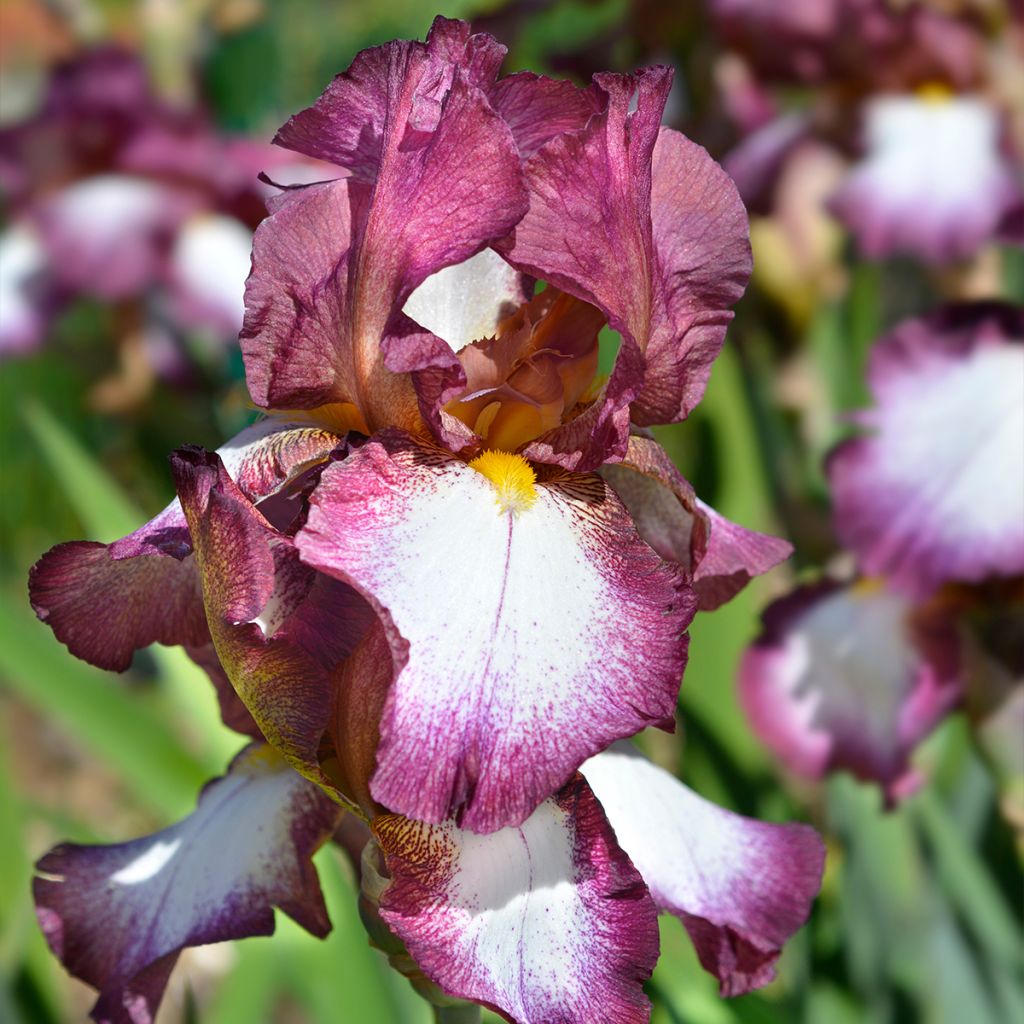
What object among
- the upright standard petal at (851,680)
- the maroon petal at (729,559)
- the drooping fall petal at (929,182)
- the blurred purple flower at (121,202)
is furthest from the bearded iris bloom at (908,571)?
the blurred purple flower at (121,202)

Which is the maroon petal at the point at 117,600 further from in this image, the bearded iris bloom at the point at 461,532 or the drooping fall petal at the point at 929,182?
the drooping fall petal at the point at 929,182

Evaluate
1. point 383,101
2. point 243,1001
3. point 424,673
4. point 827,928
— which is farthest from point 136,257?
point 424,673

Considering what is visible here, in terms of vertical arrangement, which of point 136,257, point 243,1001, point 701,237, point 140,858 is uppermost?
point 701,237

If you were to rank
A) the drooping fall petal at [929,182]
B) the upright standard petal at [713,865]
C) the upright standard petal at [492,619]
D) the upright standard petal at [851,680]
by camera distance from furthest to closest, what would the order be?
the drooping fall petal at [929,182] < the upright standard petal at [851,680] < the upright standard petal at [713,865] < the upright standard petal at [492,619]

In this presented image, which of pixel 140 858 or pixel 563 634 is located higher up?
pixel 563 634

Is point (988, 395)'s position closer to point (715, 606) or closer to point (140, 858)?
point (715, 606)

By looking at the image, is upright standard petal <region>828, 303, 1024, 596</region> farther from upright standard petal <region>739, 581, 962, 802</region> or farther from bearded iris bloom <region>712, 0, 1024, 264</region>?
bearded iris bloom <region>712, 0, 1024, 264</region>
